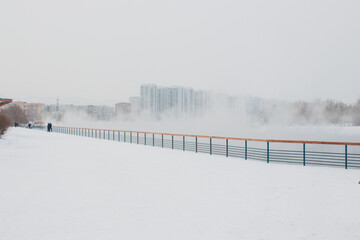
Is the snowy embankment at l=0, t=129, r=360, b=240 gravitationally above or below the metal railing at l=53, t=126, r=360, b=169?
above

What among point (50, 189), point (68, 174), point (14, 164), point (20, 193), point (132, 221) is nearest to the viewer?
point (132, 221)

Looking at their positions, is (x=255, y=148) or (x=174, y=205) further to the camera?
(x=255, y=148)

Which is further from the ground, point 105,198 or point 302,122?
point 105,198

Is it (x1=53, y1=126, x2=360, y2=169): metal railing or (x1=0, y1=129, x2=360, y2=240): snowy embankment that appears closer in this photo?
(x1=0, y1=129, x2=360, y2=240): snowy embankment

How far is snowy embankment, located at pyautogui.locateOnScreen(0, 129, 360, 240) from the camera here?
536 centimetres

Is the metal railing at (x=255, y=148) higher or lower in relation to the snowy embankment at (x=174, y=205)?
lower

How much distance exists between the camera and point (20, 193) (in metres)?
7.91

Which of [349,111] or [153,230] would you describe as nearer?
[153,230]

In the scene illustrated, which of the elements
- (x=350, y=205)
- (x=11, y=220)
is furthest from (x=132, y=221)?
(x=350, y=205)

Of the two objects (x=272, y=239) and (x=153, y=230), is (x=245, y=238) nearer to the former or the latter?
(x=272, y=239)

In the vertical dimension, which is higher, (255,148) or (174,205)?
Answer: (174,205)

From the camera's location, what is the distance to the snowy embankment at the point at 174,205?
5.36m

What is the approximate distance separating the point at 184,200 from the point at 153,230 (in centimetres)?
214

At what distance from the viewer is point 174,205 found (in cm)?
696
